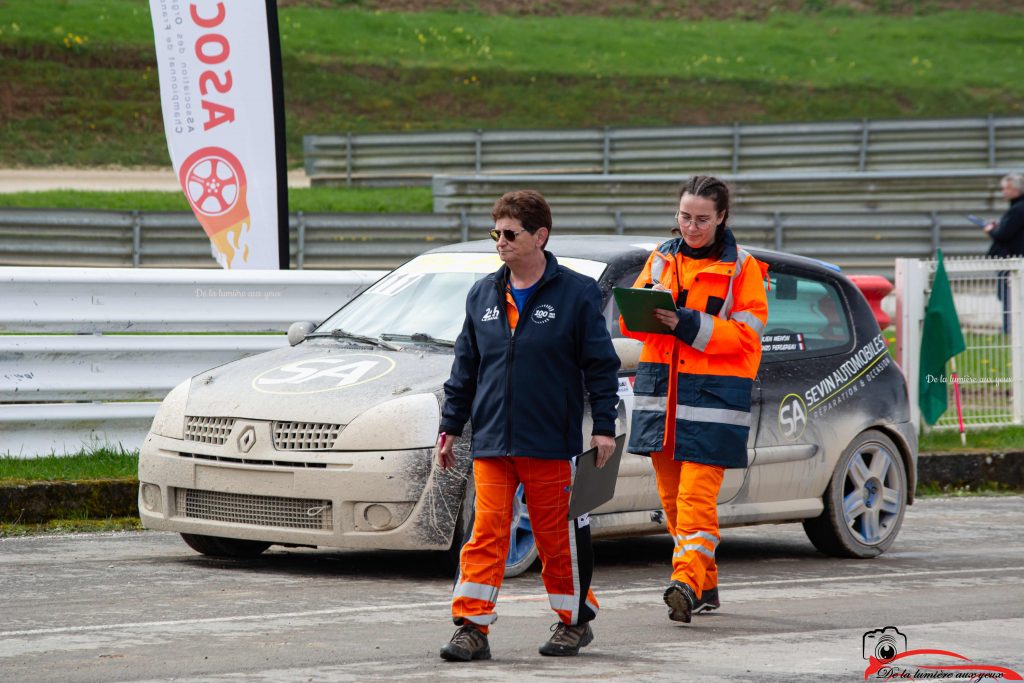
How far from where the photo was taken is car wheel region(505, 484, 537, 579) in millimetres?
7875

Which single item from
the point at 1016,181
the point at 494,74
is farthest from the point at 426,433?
the point at 494,74

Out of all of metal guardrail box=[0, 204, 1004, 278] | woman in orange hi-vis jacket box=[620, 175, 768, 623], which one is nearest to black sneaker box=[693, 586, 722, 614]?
woman in orange hi-vis jacket box=[620, 175, 768, 623]

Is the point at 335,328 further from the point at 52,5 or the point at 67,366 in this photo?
the point at 52,5

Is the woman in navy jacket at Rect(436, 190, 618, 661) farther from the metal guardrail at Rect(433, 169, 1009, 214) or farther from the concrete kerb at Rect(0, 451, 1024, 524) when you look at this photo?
the metal guardrail at Rect(433, 169, 1009, 214)

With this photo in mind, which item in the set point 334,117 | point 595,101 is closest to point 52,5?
point 334,117

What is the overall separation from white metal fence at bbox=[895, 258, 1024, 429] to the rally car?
3.14m

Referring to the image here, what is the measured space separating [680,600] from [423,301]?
7.91ft

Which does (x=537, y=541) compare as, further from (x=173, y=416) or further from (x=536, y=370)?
(x=173, y=416)

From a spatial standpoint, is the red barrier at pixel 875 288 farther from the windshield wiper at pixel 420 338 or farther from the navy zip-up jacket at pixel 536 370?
the navy zip-up jacket at pixel 536 370

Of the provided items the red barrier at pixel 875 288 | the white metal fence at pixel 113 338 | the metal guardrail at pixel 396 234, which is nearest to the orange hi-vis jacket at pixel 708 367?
the white metal fence at pixel 113 338

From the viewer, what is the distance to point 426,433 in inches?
298

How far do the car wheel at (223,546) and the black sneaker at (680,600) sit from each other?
2.28 meters

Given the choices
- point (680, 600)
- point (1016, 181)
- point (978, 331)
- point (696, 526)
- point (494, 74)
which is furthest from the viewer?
point (494, 74)

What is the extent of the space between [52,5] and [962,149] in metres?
20.7
